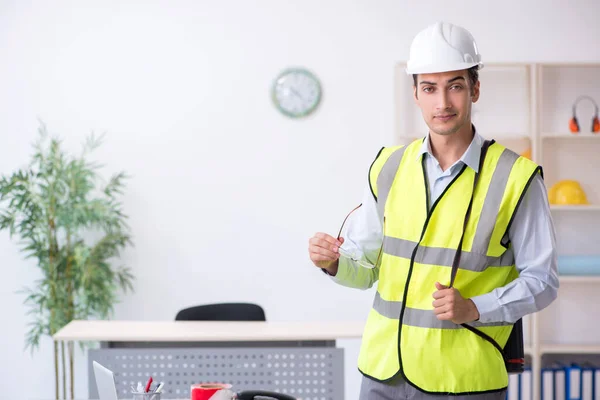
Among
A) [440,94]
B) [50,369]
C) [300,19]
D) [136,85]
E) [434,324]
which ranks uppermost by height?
[300,19]

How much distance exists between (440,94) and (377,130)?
3.06 m

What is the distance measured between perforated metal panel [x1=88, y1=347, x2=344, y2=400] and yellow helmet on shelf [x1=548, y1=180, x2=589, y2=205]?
208 centimetres

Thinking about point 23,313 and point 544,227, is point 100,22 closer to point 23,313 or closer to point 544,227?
point 23,313

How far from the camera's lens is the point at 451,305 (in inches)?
70.4

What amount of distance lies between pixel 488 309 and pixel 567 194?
3.13 meters

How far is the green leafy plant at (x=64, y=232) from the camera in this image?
4512 millimetres

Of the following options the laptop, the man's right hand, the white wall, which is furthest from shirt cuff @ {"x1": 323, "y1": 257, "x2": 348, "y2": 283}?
the white wall

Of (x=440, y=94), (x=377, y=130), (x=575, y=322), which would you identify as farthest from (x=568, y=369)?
(x=440, y=94)

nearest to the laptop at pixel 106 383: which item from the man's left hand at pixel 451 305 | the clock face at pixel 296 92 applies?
the man's left hand at pixel 451 305

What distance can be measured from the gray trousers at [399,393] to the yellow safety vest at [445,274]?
15 millimetres

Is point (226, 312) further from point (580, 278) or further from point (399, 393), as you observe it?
point (580, 278)

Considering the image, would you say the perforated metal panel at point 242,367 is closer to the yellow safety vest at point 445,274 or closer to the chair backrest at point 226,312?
the chair backrest at point 226,312

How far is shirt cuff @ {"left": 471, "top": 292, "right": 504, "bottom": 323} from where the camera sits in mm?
1848

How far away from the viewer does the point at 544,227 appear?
1.88 meters
